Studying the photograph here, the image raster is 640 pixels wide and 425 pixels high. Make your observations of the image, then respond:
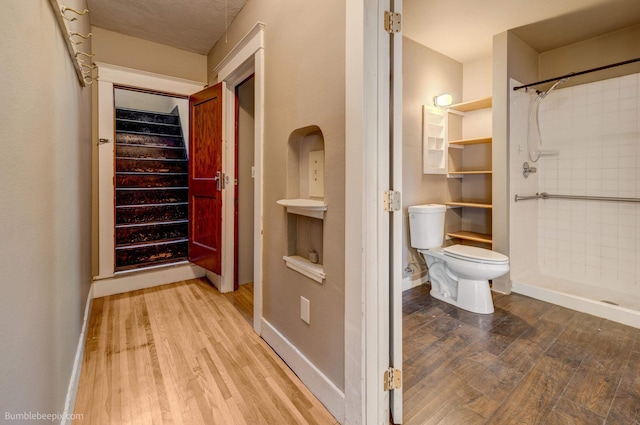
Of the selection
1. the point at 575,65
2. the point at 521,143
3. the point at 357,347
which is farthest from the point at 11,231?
the point at 575,65

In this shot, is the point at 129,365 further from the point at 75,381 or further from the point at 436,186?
the point at 436,186

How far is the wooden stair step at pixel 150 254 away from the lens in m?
3.12

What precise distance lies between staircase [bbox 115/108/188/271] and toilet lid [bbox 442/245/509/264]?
115 inches

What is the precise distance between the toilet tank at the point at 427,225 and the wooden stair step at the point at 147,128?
4.00 m

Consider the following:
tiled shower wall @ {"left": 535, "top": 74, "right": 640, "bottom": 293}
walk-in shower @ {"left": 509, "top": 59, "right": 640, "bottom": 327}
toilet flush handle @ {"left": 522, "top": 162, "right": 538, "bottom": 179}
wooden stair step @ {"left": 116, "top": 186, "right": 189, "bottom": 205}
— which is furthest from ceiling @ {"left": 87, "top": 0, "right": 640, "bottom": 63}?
wooden stair step @ {"left": 116, "top": 186, "right": 189, "bottom": 205}

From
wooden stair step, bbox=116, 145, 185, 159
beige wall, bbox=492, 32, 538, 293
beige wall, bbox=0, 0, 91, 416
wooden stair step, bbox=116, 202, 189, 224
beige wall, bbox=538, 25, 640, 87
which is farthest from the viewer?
wooden stair step, bbox=116, 145, 185, 159

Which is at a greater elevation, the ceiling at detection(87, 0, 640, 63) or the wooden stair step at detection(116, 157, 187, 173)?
the ceiling at detection(87, 0, 640, 63)

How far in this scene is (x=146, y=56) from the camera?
2.95 meters

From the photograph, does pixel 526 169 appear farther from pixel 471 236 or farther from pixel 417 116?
pixel 417 116

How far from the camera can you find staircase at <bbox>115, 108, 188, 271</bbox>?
3438 millimetres

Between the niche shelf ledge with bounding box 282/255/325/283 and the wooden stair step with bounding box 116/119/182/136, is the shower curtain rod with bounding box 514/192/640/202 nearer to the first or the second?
the niche shelf ledge with bounding box 282/255/325/283

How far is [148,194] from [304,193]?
9.80 feet

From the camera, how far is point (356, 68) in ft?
3.87

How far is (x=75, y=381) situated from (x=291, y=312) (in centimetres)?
115
